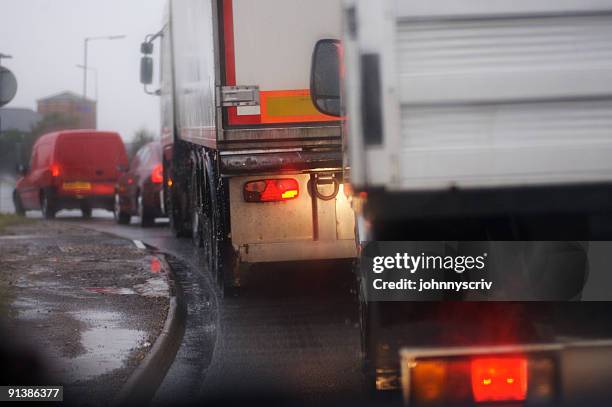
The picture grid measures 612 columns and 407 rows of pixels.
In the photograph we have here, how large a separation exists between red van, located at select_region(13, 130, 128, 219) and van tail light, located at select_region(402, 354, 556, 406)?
823 inches

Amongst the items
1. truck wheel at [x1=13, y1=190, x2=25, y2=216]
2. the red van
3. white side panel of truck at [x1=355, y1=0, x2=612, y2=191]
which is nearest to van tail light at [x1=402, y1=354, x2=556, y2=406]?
white side panel of truck at [x1=355, y1=0, x2=612, y2=191]

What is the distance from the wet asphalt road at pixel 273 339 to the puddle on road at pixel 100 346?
0.33 metres

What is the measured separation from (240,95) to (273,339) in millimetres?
2130

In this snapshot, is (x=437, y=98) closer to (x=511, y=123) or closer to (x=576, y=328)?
(x=511, y=123)

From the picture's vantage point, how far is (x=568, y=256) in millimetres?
5164

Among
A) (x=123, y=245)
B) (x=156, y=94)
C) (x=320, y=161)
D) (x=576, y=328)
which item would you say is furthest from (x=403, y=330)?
(x=156, y=94)

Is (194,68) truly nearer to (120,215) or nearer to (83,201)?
(120,215)

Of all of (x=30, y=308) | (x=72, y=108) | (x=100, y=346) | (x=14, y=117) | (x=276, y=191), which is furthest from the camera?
(x=72, y=108)

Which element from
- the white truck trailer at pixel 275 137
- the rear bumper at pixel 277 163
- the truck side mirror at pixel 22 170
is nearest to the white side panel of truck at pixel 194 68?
the white truck trailer at pixel 275 137

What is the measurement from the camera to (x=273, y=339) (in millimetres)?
9398

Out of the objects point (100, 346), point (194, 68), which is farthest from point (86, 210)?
point (100, 346)

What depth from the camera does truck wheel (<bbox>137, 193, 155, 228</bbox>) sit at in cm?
2205

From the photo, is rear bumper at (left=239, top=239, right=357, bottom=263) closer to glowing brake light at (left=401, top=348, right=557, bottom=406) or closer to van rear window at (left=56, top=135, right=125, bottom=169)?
glowing brake light at (left=401, top=348, right=557, bottom=406)

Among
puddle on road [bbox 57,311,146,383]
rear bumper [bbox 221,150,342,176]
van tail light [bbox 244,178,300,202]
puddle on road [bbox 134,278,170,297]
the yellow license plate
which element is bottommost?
puddle on road [bbox 134,278,170,297]
